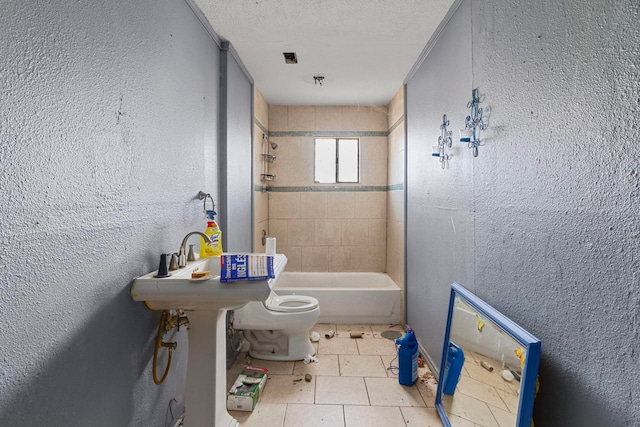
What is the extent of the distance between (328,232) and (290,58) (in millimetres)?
2188

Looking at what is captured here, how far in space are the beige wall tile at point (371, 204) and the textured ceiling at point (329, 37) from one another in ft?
4.22

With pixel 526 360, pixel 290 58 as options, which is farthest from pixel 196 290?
pixel 290 58

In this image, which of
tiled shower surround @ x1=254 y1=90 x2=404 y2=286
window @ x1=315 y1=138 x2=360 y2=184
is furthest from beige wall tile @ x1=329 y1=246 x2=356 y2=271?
window @ x1=315 y1=138 x2=360 y2=184

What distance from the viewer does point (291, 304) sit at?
2998 millimetres

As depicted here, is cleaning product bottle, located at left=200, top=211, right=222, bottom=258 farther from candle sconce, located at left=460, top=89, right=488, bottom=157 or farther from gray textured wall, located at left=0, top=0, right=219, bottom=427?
candle sconce, located at left=460, top=89, right=488, bottom=157

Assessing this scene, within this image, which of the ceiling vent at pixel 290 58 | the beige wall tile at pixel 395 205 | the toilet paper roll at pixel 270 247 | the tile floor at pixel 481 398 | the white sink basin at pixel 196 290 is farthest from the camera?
the beige wall tile at pixel 395 205

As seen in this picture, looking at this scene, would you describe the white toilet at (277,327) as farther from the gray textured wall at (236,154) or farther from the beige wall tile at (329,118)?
the beige wall tile at (329,118)

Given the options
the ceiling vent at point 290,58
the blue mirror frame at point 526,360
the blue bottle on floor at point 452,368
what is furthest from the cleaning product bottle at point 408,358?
the ceiling vent at point 290,58

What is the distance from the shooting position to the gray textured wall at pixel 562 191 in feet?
2.94

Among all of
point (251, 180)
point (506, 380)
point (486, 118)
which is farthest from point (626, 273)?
point (251, 180)

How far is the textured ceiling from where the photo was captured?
2.11m

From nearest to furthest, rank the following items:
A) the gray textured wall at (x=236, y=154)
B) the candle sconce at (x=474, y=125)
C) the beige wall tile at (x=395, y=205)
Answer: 1. the candle sconce at (x=474, y=125)
2. the gray textured wall at (x=236, y=154)
3. the beige wall tile at (x=395, y=205)

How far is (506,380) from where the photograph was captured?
1.36 metres

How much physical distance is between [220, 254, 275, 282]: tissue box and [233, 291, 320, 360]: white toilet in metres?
1.30
